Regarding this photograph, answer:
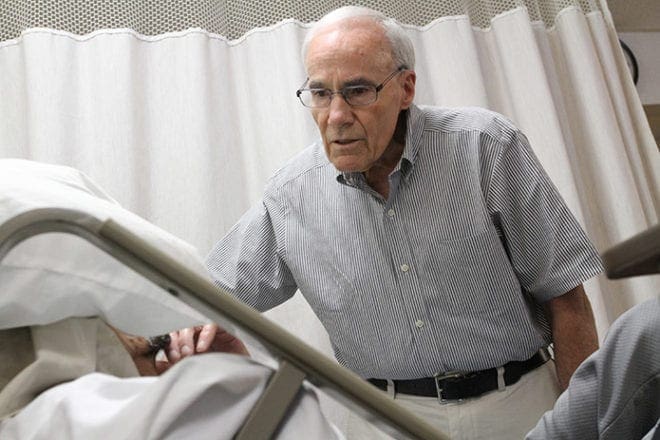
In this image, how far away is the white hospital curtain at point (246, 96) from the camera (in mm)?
2266

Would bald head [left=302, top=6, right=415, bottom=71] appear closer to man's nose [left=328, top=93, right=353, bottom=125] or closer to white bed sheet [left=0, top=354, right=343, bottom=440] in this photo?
man's nose [left=328, top=93, right=353, bottom=125]

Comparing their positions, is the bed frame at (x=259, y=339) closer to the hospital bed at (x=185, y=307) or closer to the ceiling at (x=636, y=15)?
the hospital bed at (x=185, y=307)

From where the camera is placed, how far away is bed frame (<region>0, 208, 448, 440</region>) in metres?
0.66

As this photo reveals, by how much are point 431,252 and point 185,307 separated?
0.97 meters

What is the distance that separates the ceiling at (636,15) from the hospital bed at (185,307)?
2776 millimetres

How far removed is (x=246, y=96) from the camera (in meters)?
2.41

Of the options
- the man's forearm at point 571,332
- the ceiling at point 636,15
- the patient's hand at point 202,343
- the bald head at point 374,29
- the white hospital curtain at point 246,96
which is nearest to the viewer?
the patient's hand at point 202,343

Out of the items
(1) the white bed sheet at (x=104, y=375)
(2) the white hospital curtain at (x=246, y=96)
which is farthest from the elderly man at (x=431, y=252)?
(1) the white bed sheet at (x=104, y=375)

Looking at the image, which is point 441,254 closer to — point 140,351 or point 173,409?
point 140,351

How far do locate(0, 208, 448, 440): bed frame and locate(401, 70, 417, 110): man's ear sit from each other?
112 cm

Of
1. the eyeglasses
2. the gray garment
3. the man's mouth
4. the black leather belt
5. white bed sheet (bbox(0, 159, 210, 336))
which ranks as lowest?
the black leather belt

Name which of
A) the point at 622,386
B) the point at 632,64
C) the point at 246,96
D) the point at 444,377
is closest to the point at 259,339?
the point at 622,386

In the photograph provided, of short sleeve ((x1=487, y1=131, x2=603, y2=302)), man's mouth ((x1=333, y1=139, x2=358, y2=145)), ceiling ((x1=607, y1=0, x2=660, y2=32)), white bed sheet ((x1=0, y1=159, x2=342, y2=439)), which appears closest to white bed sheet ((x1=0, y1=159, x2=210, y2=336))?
white bed sheet ((x1=0, y1=159, x2=342, y2=439))

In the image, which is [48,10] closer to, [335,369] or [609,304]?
[609,304]
